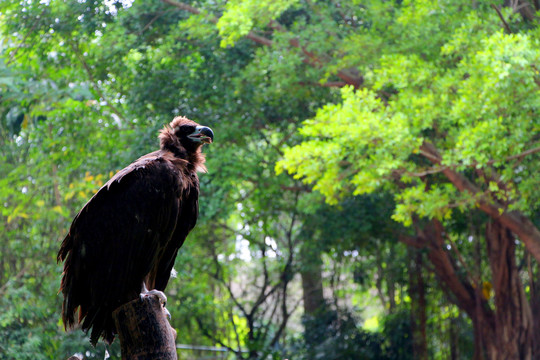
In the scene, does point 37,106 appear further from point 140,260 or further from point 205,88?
point 140,260

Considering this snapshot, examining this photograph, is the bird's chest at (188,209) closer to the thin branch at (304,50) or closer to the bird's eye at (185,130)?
the bird's eye at (185,130)

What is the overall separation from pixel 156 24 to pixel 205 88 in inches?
46.3

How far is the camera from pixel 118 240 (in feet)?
10.8

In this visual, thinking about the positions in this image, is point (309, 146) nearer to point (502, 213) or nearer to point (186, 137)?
point (502, 213)

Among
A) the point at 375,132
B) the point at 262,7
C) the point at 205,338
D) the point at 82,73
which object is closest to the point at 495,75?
the point at 375,132

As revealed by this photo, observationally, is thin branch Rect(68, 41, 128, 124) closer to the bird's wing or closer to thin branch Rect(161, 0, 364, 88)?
thin branch Rect(161, 0, 364, 88)

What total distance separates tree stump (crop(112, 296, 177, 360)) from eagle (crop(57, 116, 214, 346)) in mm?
164

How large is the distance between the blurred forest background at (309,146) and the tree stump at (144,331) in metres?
4.42

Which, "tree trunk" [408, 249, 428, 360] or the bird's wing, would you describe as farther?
"tree trunk" [408, 249, 428, 360]

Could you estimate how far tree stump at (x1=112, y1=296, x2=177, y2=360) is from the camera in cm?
288

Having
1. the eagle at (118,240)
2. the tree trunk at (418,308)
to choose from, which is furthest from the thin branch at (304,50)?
the eagle at (118,240)

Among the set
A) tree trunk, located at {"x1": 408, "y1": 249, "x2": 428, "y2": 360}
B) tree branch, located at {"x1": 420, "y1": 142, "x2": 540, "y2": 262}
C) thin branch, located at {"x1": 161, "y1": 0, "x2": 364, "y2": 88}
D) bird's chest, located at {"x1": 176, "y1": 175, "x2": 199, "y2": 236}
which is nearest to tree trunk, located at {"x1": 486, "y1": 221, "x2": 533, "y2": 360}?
tree trunk, located at {"x1": 408, "y1": 249, "x2": 428, "y2": 360}

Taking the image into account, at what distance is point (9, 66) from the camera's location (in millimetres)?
10438

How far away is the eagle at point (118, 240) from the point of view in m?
3.24
